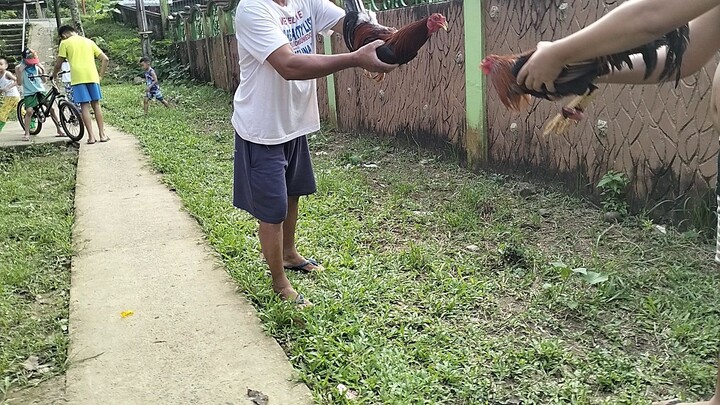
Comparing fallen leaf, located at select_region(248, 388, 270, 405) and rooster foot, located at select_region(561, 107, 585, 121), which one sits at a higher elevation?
rooster foot, located at select_region(561, 107, 585, 121)

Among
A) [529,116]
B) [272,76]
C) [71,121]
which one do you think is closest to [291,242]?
[272,76]

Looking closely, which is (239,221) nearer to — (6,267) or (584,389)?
(6,267)

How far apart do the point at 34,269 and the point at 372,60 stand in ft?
8.73

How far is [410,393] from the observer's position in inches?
96.0

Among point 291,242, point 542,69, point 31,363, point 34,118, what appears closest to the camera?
point 542,69

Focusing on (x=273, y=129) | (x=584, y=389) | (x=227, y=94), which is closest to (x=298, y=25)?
(x=273, y=129)

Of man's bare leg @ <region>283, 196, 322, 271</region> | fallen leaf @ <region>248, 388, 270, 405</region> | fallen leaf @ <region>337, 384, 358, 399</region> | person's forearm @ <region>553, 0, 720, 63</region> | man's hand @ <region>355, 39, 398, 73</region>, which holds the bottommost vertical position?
fallen leaf @ <region>337, 384, 358, 399</region>

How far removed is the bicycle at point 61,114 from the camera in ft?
27.3

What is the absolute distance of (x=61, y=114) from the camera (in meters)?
8.29

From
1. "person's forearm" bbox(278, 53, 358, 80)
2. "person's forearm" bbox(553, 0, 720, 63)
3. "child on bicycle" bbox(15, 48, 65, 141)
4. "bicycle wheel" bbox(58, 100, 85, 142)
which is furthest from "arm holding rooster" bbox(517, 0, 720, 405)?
"child on bicycle" bbox(15, 48, 65, 141)

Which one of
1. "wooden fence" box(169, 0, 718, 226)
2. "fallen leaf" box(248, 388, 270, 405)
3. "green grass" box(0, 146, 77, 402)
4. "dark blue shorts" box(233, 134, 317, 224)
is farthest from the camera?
"wooden fence" box(169, 0, 718, 226)

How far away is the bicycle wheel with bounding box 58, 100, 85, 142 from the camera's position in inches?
328

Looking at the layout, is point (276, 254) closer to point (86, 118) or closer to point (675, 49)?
point (675, 49)

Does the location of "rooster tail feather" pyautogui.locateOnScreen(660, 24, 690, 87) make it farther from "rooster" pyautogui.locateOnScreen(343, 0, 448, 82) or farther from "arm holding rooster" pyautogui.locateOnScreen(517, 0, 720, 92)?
"rooster" pyautogui.locateOnScreen(343, 0, 448, 82)
